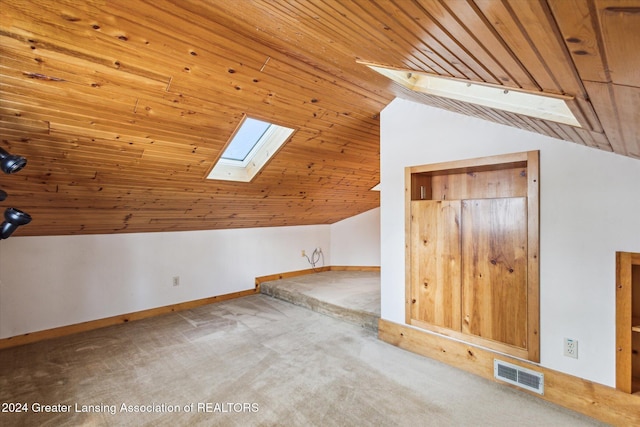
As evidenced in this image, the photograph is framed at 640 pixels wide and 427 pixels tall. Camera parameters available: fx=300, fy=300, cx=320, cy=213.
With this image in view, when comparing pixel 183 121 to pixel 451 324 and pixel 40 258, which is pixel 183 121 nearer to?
pixel 40 258

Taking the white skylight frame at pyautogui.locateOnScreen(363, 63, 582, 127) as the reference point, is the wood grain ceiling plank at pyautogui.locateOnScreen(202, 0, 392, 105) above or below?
above

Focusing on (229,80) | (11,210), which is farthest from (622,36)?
(11,210)

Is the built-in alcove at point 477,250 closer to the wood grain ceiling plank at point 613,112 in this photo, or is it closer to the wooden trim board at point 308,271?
the wood grain ceiling plank at point 613,112

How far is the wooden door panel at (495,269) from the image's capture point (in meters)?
2.25

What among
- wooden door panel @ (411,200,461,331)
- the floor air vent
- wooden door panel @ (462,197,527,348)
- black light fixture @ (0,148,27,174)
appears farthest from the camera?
wooden door panel @ (411,200,461,331)

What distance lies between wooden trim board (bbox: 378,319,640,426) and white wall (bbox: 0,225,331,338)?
2.93 metres

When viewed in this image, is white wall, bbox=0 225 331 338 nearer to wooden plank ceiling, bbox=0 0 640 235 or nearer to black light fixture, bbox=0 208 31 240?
wooden plank ceiling, bbox=0 0 640 235

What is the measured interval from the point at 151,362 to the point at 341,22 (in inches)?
119

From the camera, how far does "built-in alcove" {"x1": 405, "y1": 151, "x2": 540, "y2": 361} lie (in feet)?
7.25

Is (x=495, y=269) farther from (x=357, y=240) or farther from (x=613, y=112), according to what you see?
(x=357, y=240)

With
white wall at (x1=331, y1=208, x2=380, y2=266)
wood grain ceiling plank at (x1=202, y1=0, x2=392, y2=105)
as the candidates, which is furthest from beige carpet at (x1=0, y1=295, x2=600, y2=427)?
white wall at (x1=331, y1=208, x2=380, y2=266)

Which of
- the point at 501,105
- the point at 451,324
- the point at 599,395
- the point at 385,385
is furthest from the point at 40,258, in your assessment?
the point at 599,395

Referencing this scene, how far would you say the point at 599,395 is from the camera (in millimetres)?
1900

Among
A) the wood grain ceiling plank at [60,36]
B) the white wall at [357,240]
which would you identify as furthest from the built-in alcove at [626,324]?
the white wall at [357,240]
